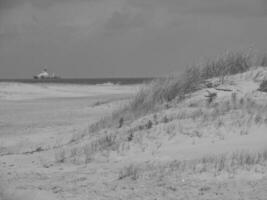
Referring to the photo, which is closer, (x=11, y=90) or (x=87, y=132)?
(x=87, y=132)

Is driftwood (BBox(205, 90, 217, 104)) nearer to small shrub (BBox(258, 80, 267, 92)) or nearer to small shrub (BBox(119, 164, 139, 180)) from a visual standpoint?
small shrub (BBox(258, 80, 267, 92))

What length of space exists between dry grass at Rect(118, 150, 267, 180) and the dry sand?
0.5 inches

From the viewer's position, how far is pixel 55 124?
13883 mm

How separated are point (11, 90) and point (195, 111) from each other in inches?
1139

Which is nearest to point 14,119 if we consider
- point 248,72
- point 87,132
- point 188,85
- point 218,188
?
point 87,132

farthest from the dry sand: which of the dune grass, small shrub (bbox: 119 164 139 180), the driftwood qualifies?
the dune grass

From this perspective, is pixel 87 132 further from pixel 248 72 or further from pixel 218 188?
pixel 218 188

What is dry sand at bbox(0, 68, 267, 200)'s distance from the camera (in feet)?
18.0

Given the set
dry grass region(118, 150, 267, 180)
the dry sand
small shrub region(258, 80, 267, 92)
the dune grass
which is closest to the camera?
the dry sand

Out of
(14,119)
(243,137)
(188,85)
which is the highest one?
(188,85)

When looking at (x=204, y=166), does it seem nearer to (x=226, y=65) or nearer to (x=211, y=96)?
(x=211, y=96)

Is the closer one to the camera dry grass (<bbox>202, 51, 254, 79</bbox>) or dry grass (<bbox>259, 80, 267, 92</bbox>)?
dry grass (<bbox>259, 80, 267, 92</bbox>)

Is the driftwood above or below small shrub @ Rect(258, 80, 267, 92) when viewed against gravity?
below

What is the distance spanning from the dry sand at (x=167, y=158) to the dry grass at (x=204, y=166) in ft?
0.04
